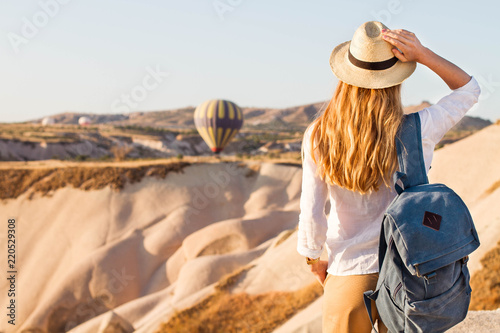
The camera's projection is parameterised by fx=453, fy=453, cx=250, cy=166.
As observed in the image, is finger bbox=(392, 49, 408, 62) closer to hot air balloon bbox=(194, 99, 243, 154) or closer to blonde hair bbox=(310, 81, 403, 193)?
blonde hair bbox=(310, 81, 403, 193)

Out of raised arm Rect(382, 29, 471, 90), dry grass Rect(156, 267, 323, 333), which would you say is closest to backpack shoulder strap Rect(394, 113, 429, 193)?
raised arm Rect(382, 29, 471, 90)

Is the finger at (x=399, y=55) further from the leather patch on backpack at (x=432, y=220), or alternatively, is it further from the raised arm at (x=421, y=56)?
the leather patch on backpack at (x=432, y=220)

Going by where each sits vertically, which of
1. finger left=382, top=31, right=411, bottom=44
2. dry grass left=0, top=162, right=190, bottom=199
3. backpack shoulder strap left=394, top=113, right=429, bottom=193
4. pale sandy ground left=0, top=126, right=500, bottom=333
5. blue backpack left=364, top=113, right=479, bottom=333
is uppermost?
finger left=382, top=31, right=411, bottom=44

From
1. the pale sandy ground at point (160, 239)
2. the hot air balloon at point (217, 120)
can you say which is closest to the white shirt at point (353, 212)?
the pale sandy ground at point (160, 239)

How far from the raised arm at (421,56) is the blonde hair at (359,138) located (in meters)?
0.16

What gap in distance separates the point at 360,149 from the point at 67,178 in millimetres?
27512

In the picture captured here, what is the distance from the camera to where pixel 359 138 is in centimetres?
208

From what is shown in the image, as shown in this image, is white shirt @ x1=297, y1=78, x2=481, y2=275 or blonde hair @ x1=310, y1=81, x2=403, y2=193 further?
white shirt @ x1=297, y1=78, x2=481, y2=275

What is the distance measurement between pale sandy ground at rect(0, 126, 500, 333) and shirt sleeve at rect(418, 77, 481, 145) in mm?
11887

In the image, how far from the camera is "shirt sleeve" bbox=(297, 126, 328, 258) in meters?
2.22

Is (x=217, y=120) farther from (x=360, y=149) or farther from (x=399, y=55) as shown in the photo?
(x=360, y=149)

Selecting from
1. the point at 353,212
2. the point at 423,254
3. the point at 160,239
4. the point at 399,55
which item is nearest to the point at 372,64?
the point at 399,55

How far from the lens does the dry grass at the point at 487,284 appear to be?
8.08 m

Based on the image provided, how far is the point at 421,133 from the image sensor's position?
2070 mm
